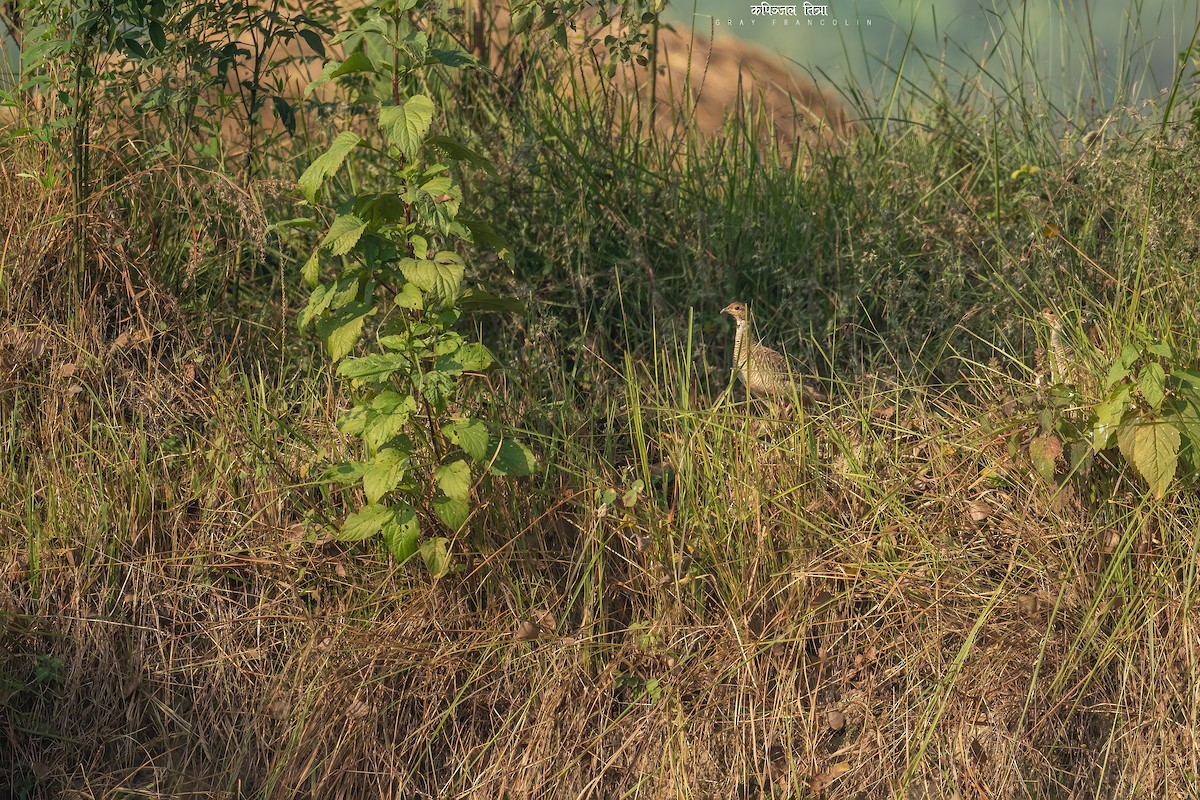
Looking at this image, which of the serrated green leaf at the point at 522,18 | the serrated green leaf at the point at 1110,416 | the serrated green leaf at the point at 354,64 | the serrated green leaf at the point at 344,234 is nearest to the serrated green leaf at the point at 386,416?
the serrated green leaf at the point at 344,234

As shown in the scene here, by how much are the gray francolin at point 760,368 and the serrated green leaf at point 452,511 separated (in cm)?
97

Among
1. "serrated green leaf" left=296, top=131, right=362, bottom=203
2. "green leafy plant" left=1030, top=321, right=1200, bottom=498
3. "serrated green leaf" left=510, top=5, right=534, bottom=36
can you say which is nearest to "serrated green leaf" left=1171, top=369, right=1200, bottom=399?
"green leafy plant" left=1030, top=321, right=1200, bottom=498

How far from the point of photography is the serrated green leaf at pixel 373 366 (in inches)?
119

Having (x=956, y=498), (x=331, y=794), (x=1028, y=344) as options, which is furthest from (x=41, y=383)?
(x=1028, y=344)

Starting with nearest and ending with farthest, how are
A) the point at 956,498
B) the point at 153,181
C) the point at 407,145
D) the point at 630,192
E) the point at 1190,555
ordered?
1. the point at 407,145
2. the point at 1190,555
3. the point at 956,498
4. the point at 153,181
5. the point at 630,192

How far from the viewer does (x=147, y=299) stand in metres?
3.96

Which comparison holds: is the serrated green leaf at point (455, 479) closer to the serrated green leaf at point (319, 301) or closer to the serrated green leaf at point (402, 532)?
the serrated green leaf at point (402, 532)

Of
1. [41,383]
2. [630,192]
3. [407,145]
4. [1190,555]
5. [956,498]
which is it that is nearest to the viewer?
[407,145]

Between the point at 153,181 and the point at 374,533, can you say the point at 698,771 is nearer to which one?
the point at 374,533

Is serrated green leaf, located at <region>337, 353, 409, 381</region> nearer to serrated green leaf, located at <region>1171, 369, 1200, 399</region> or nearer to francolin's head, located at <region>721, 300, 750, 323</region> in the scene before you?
francolin's head, located at <region>721, 300, 750, 323</region>

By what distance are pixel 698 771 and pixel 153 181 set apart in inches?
99.1

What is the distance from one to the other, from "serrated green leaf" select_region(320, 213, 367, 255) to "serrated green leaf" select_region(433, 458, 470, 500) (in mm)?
579

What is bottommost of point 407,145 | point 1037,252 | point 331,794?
point 331,794

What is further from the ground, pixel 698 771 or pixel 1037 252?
pixel 1037 252
